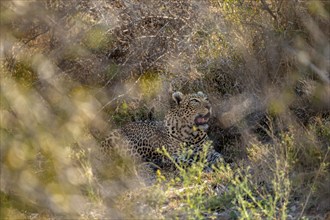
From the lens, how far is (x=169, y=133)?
9867 mm

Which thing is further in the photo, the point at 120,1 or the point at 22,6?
the point at 120,1

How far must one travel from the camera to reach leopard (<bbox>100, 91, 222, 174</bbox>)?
9.55 meters

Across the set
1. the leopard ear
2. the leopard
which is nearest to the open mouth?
the leopard

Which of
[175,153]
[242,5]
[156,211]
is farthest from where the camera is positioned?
[175,153]

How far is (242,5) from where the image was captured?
8.80 meters

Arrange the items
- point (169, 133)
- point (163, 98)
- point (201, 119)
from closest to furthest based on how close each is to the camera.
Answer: point (201, 119) < point (169, 133) < point (163, 98)

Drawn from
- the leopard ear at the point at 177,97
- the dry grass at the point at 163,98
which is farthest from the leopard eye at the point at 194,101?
the dry grass at the point at 163,98

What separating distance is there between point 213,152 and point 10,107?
4.04 metres

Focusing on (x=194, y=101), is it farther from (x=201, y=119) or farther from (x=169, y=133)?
(x=169, y=133)

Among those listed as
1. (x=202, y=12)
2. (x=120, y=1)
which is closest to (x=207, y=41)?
(x=202, y=12)

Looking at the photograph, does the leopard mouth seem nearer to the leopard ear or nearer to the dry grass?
the dry grass

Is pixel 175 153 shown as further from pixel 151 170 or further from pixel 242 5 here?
pixel 242 5

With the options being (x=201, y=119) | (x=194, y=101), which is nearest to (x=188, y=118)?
(x=201, y=119)

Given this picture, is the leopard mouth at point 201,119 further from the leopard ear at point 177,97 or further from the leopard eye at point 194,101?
the leopard ear at point 177,97
